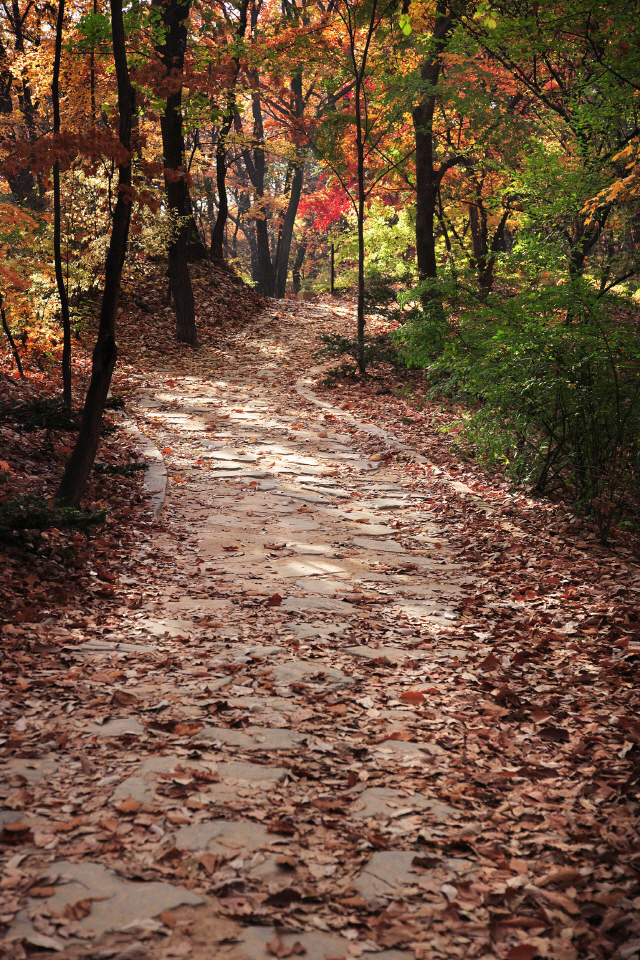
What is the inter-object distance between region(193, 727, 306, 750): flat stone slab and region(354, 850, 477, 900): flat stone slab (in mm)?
735

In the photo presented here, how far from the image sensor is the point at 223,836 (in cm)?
231

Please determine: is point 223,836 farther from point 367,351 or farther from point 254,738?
point 367,351

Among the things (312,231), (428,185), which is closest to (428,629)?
(428,185)

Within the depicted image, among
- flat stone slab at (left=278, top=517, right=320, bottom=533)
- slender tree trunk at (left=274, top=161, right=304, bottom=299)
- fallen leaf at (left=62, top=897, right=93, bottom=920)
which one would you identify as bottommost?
fallen leaf at (left=62, top=897, right=93, bottom=920)

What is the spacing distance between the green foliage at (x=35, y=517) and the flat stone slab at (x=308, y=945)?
3.19 meters

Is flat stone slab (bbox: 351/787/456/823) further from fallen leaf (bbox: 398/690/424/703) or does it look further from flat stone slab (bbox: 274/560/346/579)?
flat stone slab (bbox: 274/560/346/579)

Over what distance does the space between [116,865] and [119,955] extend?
354 millimetres

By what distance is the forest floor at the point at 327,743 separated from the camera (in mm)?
1996

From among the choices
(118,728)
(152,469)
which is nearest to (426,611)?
(118,728)

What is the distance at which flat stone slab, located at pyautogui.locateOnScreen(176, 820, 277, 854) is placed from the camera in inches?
88.5

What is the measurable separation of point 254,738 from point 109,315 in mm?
3506

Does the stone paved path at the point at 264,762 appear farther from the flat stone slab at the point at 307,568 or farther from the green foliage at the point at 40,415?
the green foliage at the point at 40,415

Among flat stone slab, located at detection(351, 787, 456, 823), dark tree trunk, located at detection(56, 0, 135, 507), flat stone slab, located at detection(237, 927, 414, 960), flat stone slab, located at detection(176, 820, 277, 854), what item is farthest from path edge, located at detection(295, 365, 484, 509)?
flat stone slab, located at detection(237, 927, 414, 960)

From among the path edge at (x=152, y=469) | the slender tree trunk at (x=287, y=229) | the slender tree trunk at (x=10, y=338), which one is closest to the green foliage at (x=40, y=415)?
the path edge at (x=152, y=469)
